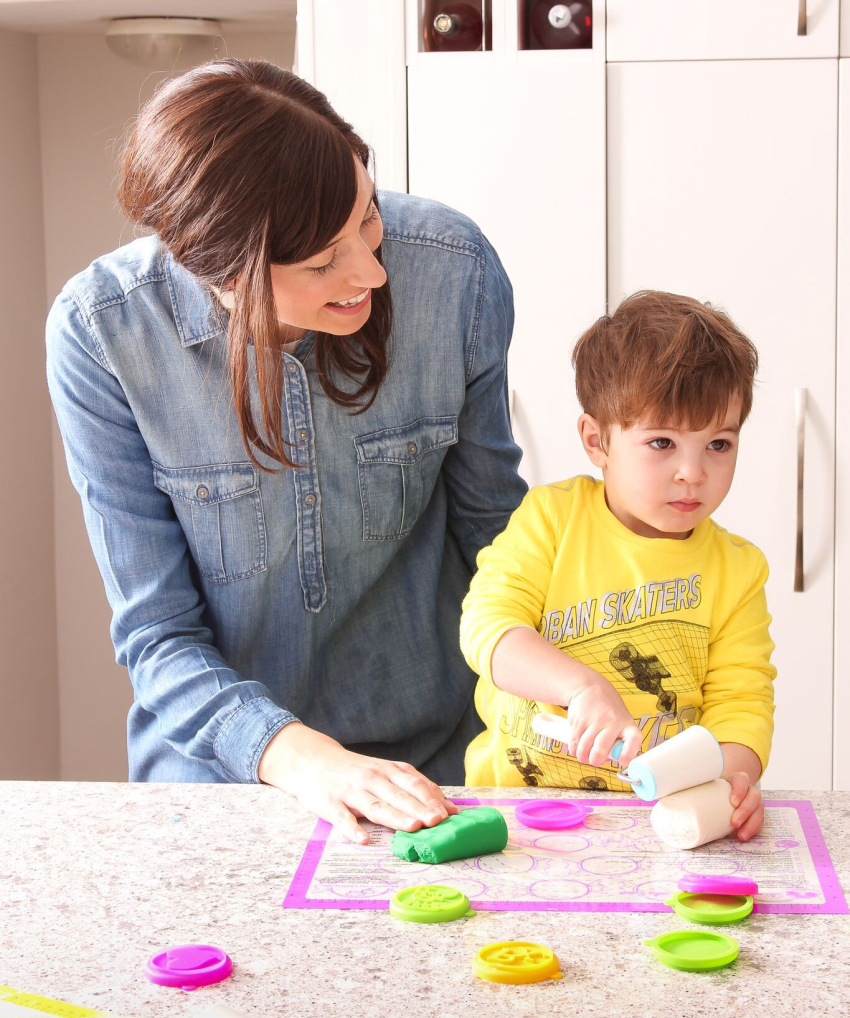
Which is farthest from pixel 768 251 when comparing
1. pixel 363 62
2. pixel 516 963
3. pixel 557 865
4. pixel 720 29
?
pixel 516 963

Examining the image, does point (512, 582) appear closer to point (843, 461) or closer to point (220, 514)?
point (220, 514)

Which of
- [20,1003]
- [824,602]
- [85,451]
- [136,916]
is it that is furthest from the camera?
[824,602]

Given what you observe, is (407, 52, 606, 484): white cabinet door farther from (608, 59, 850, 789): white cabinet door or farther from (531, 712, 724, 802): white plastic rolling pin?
(531, 712, 724, 802): white plastic rolling pin

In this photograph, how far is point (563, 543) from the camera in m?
1.14

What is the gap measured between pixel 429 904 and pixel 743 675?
0.43 metres

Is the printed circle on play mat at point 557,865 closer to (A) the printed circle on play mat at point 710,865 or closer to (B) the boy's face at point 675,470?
(A) the printed circle on play mat at point 710,865

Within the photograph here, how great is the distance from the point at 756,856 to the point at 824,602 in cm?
147

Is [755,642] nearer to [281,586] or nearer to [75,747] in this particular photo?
[281,586]

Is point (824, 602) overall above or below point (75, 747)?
above

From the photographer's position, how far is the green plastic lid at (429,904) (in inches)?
30.4

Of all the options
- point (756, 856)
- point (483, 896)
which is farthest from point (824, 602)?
point (483, 896)

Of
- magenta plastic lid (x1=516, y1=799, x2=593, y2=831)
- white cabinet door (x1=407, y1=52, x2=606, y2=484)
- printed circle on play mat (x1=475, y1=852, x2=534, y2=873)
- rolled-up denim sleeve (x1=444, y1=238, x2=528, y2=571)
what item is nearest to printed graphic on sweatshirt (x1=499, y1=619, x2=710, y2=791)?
magenta plastic lid (x1=516, y1=799, x2=593, y2=831)

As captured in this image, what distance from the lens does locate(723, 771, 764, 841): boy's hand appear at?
35.7 inches

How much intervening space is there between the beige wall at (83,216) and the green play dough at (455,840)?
201 centimetres
